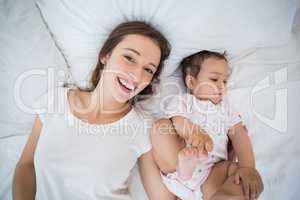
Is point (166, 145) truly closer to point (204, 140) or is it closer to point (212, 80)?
point (204, 140)

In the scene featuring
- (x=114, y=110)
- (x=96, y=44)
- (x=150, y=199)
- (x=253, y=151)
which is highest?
(x=96, y=44)

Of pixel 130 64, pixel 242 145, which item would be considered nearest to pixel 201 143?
pixel 242 145

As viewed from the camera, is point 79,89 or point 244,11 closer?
point 244,11

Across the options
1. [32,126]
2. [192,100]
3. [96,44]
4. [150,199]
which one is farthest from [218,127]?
[32,126]

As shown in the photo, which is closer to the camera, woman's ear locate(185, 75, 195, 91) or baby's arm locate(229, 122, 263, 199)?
baby's arm locate(229, 122, 263, 199)

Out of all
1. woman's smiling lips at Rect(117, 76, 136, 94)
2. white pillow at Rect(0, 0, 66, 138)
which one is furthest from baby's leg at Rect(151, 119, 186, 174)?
white pillow at Rect(0, 0, 66, 138)

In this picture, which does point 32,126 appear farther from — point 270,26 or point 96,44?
point 270,26

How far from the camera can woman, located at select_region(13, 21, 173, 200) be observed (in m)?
0.66

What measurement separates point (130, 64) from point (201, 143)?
0.75ft

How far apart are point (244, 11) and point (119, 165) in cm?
43

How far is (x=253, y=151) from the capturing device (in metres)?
0.73

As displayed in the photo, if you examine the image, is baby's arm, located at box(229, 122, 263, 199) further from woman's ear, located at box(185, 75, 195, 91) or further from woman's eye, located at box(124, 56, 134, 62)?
woman's eye, located at box(124, 56, 134, 62)

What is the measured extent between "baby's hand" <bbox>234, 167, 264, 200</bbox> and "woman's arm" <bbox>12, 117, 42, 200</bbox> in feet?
1.51

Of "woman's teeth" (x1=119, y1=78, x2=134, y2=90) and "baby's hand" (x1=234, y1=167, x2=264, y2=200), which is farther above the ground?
"woman's teeth" (x1=119, y1=78, x2=134, y2=90)
